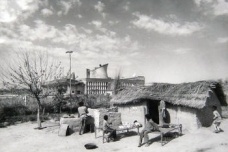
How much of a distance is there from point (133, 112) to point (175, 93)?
297 centimetres

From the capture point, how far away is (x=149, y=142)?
33.6ft

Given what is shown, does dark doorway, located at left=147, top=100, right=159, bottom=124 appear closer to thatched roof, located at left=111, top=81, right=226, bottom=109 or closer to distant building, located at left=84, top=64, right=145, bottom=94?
thatched roof, located at left=111, top=81, right=226, bottom=109

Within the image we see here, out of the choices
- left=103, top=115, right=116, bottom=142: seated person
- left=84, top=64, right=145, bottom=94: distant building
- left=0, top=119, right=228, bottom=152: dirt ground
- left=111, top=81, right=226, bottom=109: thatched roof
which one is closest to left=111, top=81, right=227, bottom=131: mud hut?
left=111, top=81, right=226, bottom=109: thatched roof

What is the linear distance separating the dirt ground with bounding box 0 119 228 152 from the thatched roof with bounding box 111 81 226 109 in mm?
1555

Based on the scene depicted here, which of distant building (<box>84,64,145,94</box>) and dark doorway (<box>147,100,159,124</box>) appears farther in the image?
distant building (<box>84,64,145,94</box>)

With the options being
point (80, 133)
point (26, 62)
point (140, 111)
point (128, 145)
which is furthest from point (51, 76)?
point (128, 145)

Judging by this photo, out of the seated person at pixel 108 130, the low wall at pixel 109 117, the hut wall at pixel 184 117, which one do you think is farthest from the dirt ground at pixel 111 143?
the low wall at pixel 109 117

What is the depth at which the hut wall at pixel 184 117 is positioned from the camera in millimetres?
11468

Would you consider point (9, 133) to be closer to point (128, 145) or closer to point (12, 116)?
point (12, 116)

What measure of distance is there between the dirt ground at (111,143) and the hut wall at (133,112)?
1.99 m

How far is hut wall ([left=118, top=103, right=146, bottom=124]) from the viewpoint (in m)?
13.7

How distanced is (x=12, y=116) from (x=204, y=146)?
56.1 ft

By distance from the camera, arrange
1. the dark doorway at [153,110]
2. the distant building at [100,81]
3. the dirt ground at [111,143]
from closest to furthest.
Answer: the dirt ground at [111,143] → the dark doorway at [153,110] → the distant building at [100,81]

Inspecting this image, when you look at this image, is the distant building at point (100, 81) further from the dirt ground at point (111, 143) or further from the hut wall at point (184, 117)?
the hut wall at point (184, 117)
